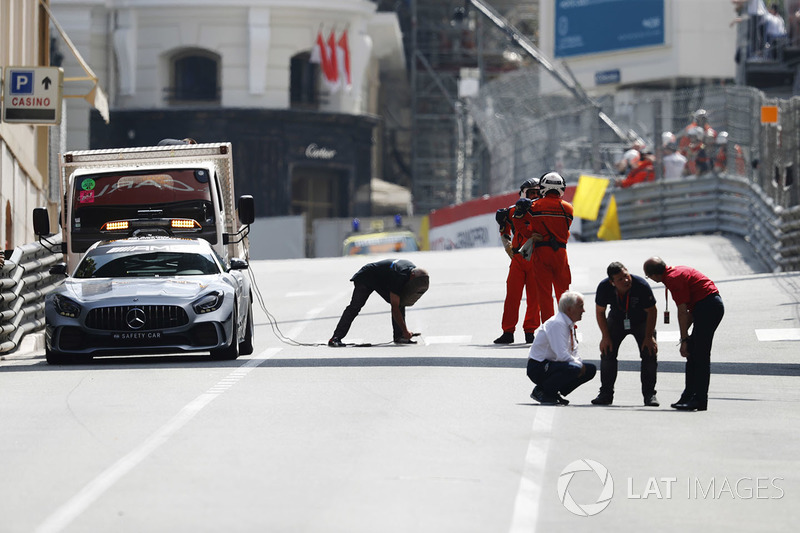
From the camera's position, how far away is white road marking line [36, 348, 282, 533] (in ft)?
26.6

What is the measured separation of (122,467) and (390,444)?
180 cm

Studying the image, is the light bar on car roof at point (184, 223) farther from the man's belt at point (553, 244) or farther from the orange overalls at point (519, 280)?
the man's belt at point (553, 244)

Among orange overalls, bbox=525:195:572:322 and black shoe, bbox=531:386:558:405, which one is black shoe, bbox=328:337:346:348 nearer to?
orange overalls, bbox=525:195:572:322

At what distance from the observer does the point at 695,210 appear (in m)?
34.2

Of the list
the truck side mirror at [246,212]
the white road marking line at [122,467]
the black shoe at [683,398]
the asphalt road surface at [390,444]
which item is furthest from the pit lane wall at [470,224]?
the white road marking line at [122,467]

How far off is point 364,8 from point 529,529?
51.3 metres

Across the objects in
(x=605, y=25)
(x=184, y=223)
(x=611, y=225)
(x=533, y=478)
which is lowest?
(x=533, y=478)

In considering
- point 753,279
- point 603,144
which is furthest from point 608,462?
point 603,144

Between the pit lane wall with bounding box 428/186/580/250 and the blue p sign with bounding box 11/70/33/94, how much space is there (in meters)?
12.3

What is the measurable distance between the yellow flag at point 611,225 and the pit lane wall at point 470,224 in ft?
3.63

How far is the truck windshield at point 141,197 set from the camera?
1998cm

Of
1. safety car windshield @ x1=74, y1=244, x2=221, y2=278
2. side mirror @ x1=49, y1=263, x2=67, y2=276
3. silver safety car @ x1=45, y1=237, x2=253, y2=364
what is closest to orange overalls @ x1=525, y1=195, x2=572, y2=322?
silver safety car @ x1=45, y1=237, x2=253, y2=364

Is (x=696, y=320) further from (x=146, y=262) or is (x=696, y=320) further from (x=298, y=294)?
(x=298, y=294)

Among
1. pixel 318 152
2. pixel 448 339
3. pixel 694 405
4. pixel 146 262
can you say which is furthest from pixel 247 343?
pixel 318 152
